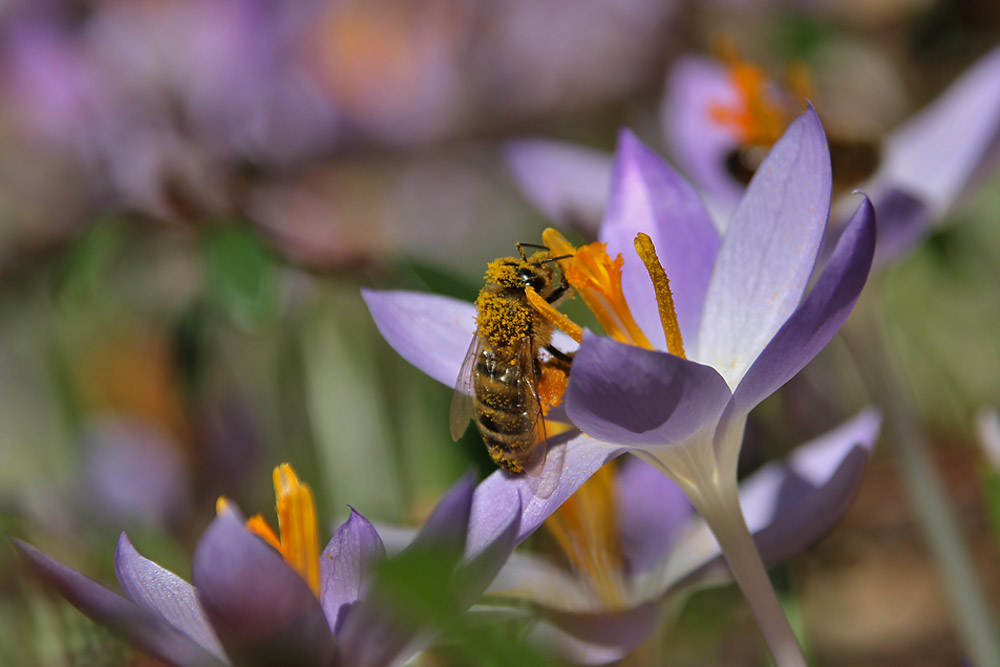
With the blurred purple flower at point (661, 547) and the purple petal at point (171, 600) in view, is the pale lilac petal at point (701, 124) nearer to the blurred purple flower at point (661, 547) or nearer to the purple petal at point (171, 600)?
the blurred purple flower at point (661, 547)

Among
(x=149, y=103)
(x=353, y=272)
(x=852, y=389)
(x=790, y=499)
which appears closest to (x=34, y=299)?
(x=149, y=103)

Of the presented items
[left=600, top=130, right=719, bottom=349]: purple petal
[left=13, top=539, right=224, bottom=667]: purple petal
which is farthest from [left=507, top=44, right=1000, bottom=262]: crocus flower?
[left=13, top=539, right=224, bottom=667]: purple petal

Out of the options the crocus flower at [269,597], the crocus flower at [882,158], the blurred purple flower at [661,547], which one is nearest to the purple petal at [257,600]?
the crocus flower at [269,597]

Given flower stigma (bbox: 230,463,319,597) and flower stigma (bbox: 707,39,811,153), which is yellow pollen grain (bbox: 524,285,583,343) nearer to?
flower stigma (bbox: 230,463,319,597)

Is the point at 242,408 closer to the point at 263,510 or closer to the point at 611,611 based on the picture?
the point at 263,510

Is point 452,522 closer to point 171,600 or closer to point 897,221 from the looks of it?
point 171,600

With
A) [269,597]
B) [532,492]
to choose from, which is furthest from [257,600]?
[532,492]
